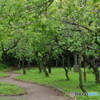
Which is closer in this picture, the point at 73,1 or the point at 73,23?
the point at 73,1

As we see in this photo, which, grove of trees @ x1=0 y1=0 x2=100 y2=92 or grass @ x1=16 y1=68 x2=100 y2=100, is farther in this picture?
grass @ x1=16 y1=68 x2=100 y2=100

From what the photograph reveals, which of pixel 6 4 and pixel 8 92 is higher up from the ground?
pixel 6 4

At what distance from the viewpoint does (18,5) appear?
707cm

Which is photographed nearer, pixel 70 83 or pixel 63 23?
pixel 63 23

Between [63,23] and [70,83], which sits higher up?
[63,23]

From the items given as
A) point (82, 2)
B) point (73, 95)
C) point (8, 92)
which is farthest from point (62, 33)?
point (8, 92)

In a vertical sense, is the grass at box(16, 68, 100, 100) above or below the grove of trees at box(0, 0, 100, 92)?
below

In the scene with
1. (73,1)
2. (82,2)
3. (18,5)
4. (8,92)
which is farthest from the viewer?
(8,92)

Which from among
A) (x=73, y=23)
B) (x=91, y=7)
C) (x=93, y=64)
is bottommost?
(x=93, y=64)

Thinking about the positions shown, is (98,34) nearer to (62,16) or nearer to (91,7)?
(91,7)

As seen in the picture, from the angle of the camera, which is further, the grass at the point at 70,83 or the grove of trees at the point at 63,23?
the grass at the point at 70,83

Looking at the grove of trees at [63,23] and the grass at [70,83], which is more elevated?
the grove of trees at [63,23]

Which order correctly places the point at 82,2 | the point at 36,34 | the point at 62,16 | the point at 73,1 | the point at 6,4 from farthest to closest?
the point at 36,34 < the point at 62,16 < the point at 82,2 < the point at 73,1 < the point at 6,4

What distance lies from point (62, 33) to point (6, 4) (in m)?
5.23
